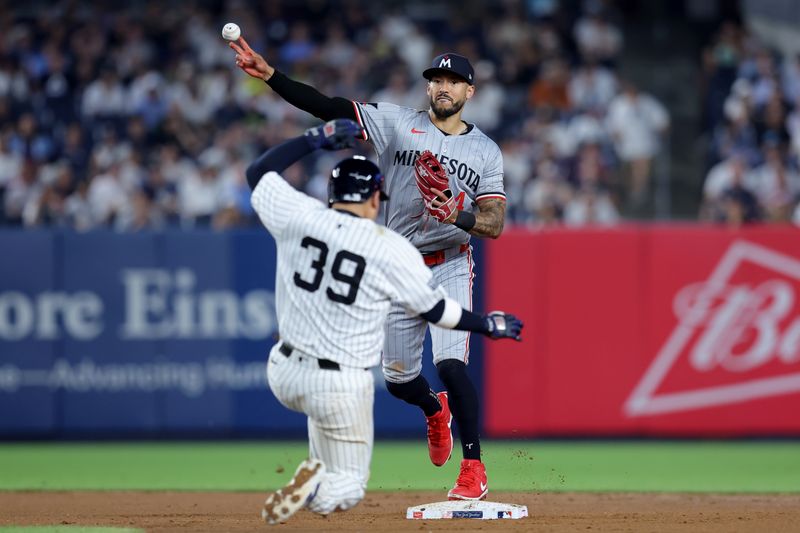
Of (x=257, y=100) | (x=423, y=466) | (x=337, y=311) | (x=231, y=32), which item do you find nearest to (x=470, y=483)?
(x=337, y=311)

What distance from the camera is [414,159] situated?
7570mm

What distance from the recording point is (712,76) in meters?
17.0

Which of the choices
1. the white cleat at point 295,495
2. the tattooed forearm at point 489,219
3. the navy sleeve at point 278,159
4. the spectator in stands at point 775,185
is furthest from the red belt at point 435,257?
the spectator in stands at point 775,185

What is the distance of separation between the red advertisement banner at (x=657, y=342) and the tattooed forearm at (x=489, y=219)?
510 centimetres

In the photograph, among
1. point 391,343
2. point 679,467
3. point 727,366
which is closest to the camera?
point 391,343

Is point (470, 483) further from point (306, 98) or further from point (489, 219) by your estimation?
point (306, 98)

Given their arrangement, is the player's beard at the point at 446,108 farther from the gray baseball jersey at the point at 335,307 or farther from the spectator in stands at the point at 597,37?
the spectator in stands at the point at 597,37

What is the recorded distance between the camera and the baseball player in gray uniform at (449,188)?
7504 millimetres

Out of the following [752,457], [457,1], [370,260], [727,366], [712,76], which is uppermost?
[457,1]

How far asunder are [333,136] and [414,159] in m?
1.08

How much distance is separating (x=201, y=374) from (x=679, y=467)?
4689 millimetres

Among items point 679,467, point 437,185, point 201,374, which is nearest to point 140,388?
point 201,374

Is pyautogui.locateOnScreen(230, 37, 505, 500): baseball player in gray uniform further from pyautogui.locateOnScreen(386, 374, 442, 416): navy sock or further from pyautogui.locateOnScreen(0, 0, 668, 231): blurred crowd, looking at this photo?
pyautogui.locateOnScreen(0, 0, 668, 231): blurred crowd

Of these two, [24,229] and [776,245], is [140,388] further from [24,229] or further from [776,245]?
[776,245]
